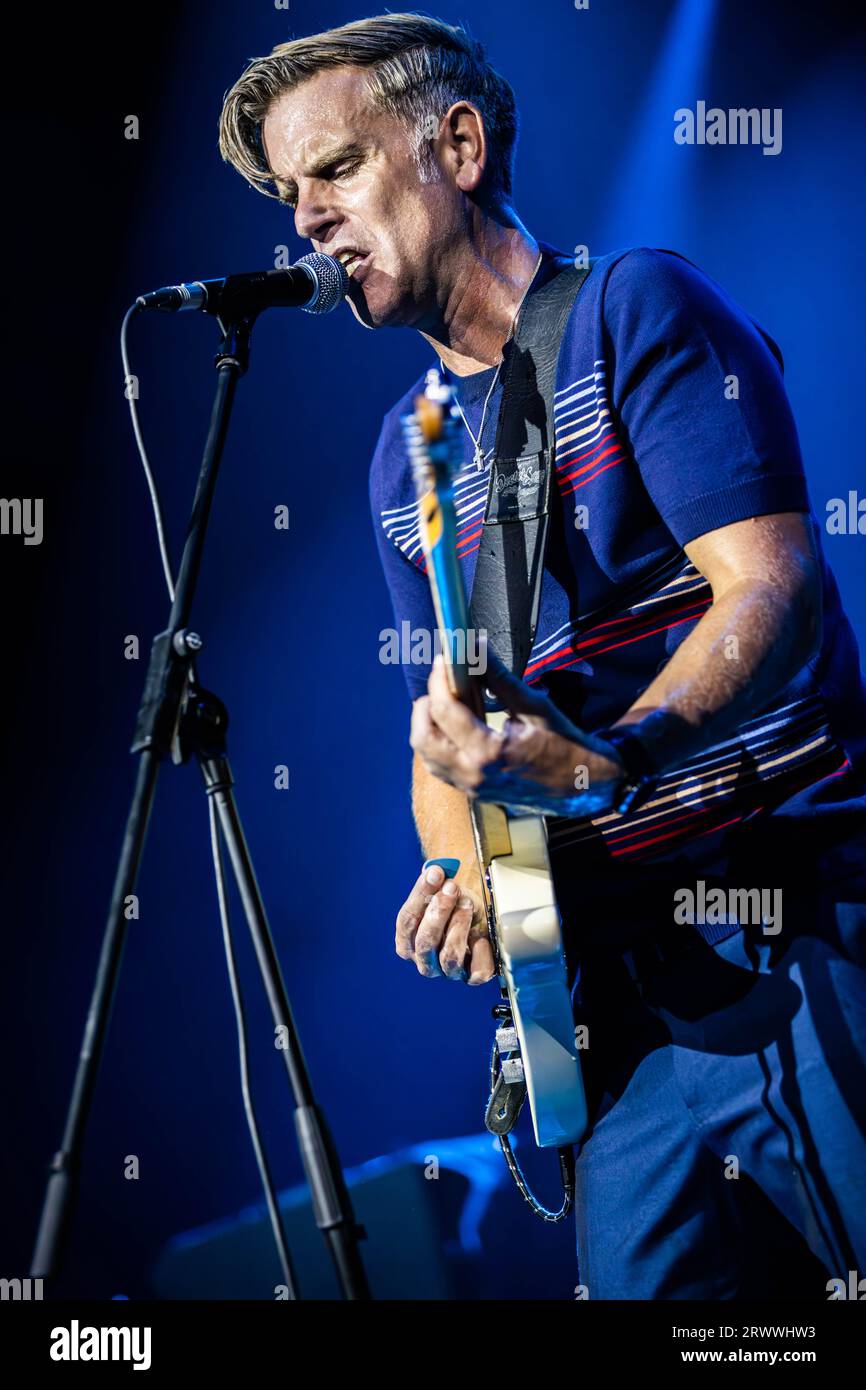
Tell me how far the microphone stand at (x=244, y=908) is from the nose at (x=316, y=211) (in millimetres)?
623

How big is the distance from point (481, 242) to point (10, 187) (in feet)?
4.45

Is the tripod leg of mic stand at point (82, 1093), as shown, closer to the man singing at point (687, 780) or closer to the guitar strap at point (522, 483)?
the man singing at point (687, 780)

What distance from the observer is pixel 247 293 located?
1.64 metres

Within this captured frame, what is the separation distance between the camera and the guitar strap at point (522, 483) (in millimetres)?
1837

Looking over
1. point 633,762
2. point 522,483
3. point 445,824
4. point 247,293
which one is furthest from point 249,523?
point 633,762

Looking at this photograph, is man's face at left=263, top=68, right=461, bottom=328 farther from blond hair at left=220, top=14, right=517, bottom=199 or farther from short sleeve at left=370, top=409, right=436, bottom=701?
short sleeve at left=370, top=409, right=436, bottom=701

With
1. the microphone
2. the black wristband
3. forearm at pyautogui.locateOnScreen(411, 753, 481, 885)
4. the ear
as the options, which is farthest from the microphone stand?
the ear

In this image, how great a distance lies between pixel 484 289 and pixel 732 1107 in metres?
1.36

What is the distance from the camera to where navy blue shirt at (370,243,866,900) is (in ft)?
5.09

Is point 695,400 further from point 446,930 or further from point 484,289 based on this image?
point 446,930

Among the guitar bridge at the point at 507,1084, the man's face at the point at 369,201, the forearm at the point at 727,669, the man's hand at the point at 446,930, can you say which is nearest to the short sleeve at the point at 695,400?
the forearm at the point at 727,669

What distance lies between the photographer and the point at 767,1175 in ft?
5.41
